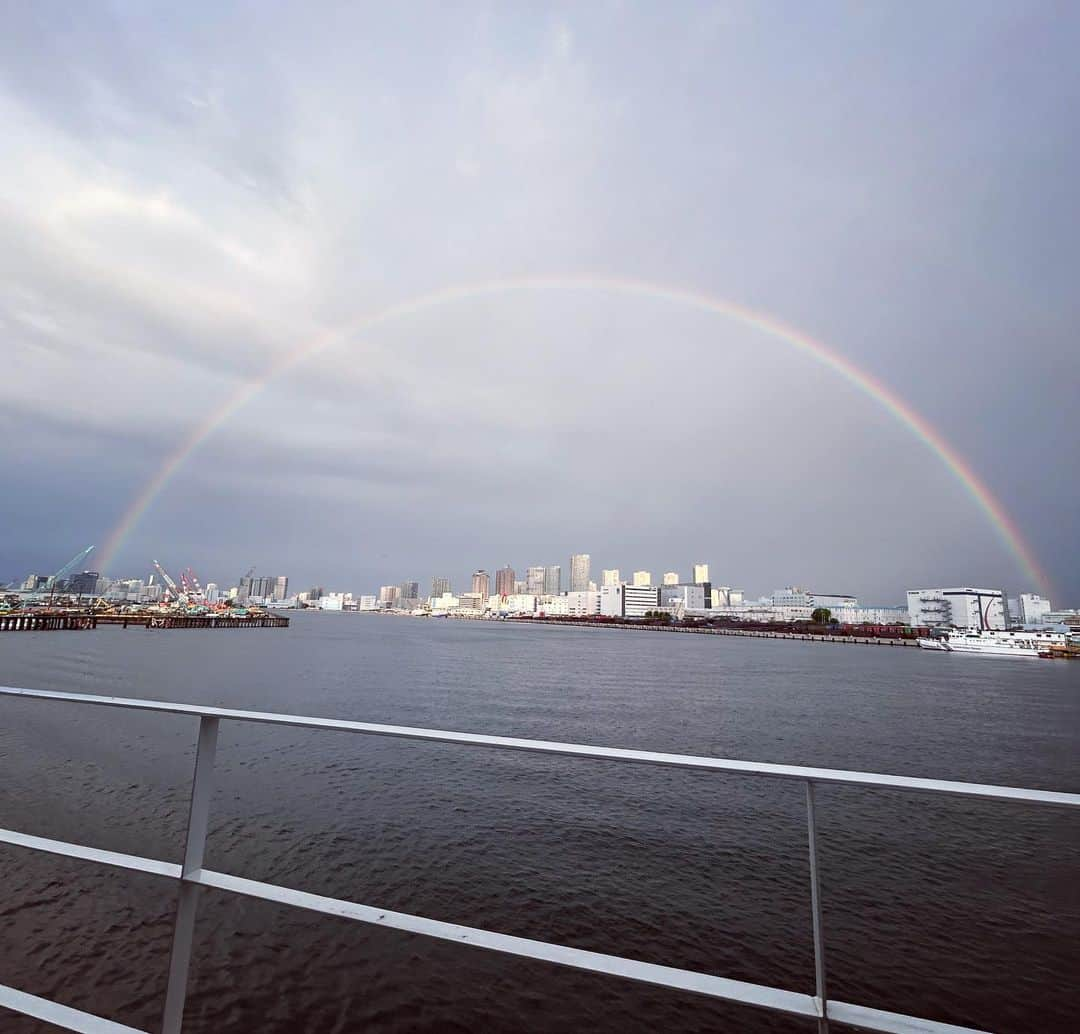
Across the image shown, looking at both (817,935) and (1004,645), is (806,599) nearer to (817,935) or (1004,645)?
(1004,645)

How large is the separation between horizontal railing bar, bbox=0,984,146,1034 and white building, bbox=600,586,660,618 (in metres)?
191

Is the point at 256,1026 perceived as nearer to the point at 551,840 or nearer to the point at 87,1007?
the point at 87,1007

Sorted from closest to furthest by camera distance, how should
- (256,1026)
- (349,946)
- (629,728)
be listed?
(256,1026) < (349,946) < (629,728)

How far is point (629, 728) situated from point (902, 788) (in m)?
17.2

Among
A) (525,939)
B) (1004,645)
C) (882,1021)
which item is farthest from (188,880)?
(1004,645)

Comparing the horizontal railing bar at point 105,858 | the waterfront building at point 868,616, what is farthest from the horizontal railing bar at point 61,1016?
the waterfront building at point 868,616

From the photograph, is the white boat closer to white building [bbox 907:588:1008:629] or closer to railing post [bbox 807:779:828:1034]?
white building [bbox 907:588:1008:629]

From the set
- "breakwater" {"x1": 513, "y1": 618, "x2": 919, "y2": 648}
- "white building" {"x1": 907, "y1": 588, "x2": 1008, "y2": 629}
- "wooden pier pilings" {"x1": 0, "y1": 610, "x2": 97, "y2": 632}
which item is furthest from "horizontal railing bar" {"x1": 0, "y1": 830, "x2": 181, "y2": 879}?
"white building" {"x1": 907, "y1": 588, "x2": 1008, "y2": 629}

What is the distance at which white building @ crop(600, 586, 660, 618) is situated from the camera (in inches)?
7510

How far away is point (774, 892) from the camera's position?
7352mm

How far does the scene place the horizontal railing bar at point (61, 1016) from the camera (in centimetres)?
159

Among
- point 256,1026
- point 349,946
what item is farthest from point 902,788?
point 349,946

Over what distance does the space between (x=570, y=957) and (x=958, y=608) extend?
137 metres

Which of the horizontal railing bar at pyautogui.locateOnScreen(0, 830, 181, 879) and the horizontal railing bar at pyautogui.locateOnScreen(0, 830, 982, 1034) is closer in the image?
the horizontal railing bar at pyautogui.locateOnScreen(0, 830, 982, 1034)
